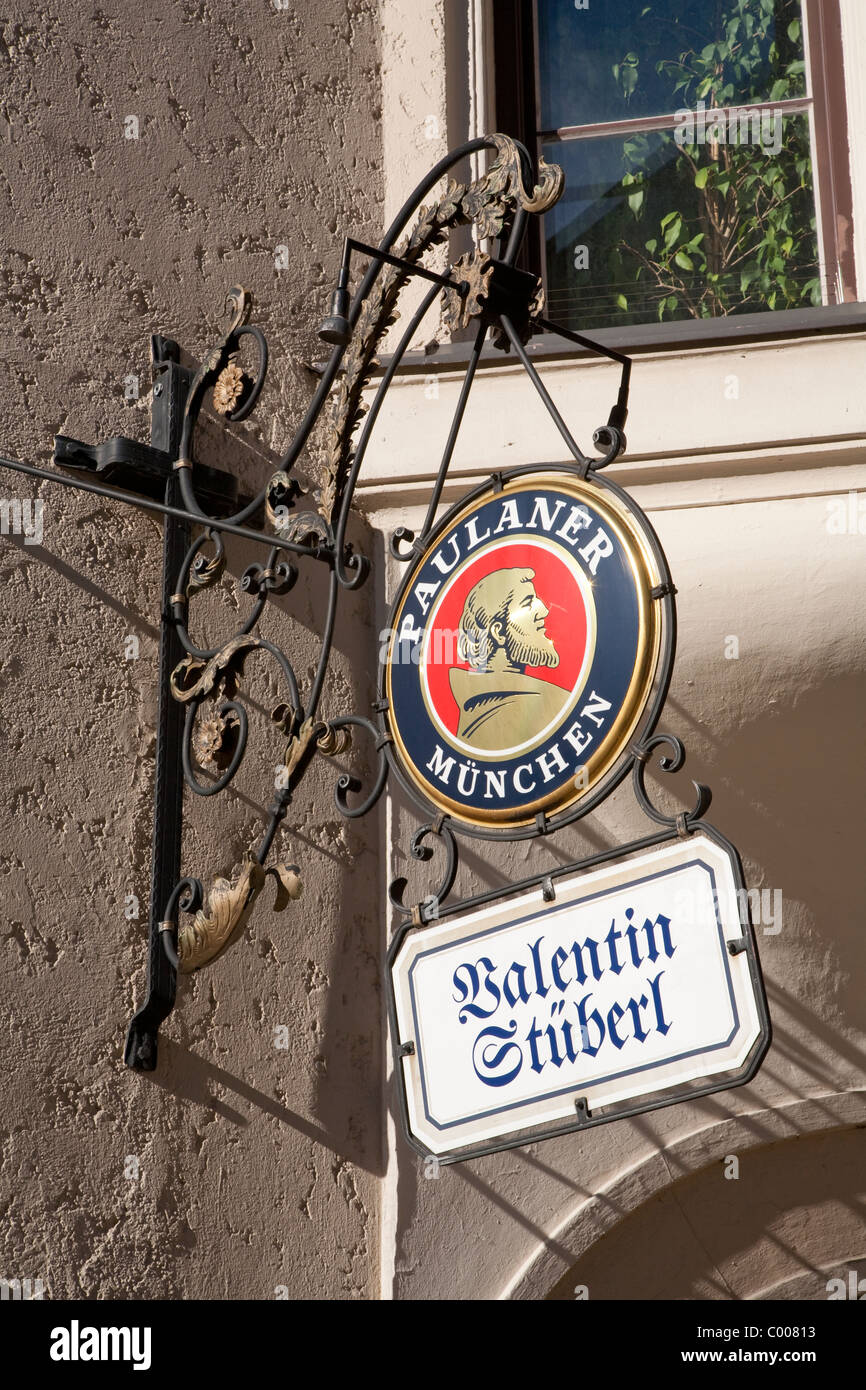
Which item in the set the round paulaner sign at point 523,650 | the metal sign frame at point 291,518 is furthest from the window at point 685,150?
the round paulaner sign at point 523,650

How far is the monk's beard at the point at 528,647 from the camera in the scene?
261 centimetres

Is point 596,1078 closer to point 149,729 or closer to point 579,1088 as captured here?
point 579,1088

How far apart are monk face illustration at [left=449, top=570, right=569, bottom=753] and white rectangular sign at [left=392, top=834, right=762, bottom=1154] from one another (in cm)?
26

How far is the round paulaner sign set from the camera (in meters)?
2.50

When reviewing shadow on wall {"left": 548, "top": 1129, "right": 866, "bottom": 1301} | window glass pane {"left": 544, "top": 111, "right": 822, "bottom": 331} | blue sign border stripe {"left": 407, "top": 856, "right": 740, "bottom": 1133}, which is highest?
window glass pane {"left": 544, "top": 111, "right": 822, "bottom": 331}

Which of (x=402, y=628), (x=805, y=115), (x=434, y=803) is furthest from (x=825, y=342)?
(x=434, y=803)

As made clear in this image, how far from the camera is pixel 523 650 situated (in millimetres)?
2641

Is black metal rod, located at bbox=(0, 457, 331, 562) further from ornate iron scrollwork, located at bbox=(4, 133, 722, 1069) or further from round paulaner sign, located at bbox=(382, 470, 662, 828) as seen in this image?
round paulaner sign, located at bbox=(382, 470, 662, 828)

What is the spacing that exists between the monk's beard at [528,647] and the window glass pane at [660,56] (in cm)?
204

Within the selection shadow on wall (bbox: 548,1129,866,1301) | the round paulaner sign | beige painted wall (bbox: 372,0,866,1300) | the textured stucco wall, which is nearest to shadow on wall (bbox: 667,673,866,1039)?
beige painted wall (bbox: 372,0,866,1300)

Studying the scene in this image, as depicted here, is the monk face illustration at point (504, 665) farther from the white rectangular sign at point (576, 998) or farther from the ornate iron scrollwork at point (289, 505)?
the white rectangular sign at point (576, 998)

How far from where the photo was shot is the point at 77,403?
3.43m

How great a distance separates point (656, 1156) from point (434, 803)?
1388 millimetres
